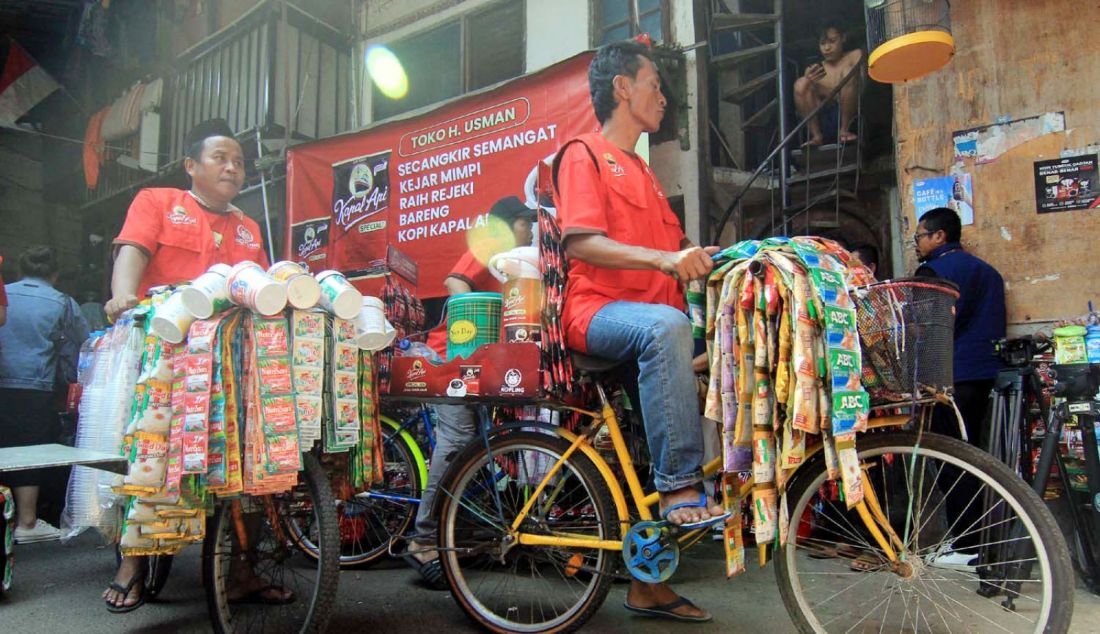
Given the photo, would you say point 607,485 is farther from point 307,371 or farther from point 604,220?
point 307,371

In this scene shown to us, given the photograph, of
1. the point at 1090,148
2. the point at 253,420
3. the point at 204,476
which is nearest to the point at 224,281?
the point at 253,420

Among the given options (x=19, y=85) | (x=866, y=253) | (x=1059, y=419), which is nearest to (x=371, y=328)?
(x=1059, y=419)

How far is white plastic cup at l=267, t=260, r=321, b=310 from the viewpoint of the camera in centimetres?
245

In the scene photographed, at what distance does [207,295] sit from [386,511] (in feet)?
6.00

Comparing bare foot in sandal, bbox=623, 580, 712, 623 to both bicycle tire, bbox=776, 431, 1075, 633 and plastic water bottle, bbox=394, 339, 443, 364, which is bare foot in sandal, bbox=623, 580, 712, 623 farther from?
plastic water bottle, bbox=394, 339, 443, 364

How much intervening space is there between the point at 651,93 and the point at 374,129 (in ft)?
14.9

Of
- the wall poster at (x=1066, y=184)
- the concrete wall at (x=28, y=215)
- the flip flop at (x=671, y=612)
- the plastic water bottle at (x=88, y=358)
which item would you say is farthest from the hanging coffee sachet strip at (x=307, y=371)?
the concrete wall at (x=28, y=215)

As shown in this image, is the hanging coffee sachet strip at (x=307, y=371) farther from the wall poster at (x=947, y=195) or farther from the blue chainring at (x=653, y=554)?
the wall poster at (x=947, y=195)

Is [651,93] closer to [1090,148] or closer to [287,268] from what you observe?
[287,268]

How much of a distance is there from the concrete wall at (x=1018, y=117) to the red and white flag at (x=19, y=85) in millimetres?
10711

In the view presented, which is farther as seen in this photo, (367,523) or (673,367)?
(367,523)

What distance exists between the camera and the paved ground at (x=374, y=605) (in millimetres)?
2783

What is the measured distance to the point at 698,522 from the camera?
2.37 m

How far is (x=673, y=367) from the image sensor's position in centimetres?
244
